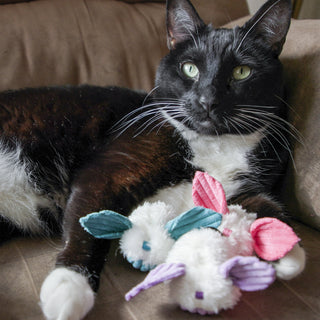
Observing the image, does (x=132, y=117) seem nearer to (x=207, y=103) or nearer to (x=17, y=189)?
(x=207, y=103)

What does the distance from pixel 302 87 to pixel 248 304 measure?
68cm

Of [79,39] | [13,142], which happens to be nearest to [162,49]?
[79,39]

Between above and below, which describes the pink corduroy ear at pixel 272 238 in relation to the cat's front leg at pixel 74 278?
above

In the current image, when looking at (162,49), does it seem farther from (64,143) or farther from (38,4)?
(64,143)

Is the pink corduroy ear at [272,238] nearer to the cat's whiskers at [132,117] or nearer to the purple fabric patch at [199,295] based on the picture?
the purple fabric patch at [199,295]

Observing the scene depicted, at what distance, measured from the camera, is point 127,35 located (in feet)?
5.17

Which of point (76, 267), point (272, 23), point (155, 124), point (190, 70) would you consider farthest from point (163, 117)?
point (76, 267)

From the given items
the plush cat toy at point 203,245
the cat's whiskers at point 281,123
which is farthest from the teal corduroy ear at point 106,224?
the cat's whiskers at point 281,123

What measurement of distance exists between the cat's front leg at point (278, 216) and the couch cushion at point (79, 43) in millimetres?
724

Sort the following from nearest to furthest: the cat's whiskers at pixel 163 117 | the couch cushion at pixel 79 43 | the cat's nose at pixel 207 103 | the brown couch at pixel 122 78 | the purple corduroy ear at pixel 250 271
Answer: the purple corduroy ear at pixel 250 271
the brown couch at pixel 122 78
the cat's nose at pixel 207 103
the cat's whiskers at pixel 163 117
the couch cushion at pixel 79 43

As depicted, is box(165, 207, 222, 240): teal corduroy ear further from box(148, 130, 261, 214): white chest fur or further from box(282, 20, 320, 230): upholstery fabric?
box(282, 20, 320, 230): upholstery fabric

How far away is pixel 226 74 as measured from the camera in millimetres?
1009

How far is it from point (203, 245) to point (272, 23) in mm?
684

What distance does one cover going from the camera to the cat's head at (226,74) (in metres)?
0.99
